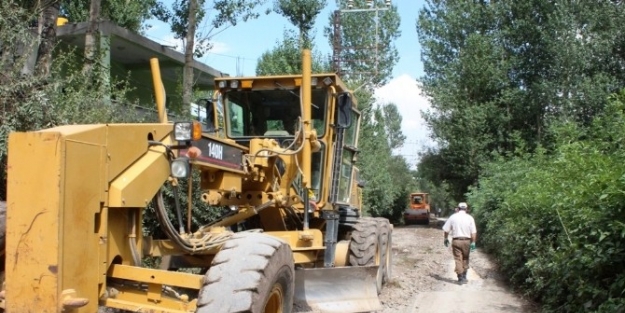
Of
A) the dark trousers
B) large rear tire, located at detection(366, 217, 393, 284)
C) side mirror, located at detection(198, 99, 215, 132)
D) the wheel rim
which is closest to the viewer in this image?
the wheel rim

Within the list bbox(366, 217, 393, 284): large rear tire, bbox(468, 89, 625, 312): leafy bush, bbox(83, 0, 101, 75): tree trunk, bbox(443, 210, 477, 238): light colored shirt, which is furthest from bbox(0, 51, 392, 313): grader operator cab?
bbox(83, 0, 101, 75): tree trunk

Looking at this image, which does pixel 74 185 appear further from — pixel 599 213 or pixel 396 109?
pixel 396 109

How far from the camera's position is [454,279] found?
1205 centimetres

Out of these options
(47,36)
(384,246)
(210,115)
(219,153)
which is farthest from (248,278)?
(47,36)

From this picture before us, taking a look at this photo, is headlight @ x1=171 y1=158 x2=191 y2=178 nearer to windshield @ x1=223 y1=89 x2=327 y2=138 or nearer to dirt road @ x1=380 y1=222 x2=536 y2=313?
windshield @ x1=223 y1=89 x2=327 y2=138

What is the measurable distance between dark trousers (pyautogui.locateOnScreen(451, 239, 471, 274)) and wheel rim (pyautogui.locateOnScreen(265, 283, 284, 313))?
23.7 feet

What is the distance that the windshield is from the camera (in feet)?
24.6

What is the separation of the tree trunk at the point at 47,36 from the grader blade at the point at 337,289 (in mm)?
5146

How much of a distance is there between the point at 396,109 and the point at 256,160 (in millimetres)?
72342

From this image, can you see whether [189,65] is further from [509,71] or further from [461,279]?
[509,71]

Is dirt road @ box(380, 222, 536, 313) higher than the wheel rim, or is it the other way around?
the wheel rim

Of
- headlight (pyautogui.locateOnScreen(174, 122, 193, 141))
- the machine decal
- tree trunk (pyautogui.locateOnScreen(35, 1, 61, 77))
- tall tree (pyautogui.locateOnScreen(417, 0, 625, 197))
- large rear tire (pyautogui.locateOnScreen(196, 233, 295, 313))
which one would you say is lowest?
large rear tire (pyautogui.locateOnScreen(196, 233, 295, 313))

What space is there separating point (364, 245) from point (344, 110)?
6.79 feet

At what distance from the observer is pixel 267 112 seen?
7.69m
